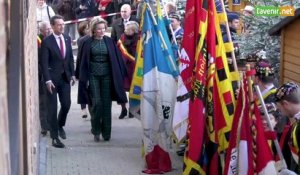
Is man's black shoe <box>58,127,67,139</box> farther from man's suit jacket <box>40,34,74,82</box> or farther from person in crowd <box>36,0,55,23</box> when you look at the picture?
person in crowd <box>36,0,55,23</box>

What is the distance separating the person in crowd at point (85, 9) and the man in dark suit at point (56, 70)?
11611 mm

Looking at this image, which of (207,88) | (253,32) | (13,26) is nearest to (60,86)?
(253,32)

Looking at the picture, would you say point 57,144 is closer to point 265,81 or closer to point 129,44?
point 129,44

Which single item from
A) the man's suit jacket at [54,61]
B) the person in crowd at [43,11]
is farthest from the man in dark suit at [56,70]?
the person in crowd at [43,11]

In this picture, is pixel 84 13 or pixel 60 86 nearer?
Result: pixel 60 86

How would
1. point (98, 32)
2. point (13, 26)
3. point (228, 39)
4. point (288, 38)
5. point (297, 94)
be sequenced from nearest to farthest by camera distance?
point (13, 26)
point (297, 94)
point (228, 39)
point (288, 38)
point (98, 32)

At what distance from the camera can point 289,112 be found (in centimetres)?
509

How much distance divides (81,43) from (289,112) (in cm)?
562

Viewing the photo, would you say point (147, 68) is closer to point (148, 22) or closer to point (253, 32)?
point (148, 22)

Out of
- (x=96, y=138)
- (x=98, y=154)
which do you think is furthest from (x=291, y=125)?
(x=96, y=138)

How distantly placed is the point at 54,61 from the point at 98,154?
150 centimetres

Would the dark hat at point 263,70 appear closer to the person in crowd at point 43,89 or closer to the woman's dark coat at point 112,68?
the woman's dark coat at point 112,68

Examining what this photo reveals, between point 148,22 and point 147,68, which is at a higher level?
point 148,22

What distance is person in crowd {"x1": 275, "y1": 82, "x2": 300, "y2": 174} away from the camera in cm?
478
